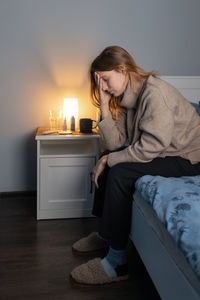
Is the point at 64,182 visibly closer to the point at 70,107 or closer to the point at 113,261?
the point at 70,107

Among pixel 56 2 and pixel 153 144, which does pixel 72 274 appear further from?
pixel 56 2

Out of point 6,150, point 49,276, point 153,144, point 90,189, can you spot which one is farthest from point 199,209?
point 6,150

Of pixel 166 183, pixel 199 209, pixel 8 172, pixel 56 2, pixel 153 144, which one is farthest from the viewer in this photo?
pixel 8 172

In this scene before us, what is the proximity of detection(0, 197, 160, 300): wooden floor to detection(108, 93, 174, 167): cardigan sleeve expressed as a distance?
1.59 ft

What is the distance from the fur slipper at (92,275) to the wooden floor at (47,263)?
0.02m

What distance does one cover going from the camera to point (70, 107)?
221 centimetres

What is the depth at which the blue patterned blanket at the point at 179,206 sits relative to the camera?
0.80 m

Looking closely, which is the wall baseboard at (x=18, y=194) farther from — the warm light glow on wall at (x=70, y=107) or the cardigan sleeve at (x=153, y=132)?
the cardigan sleeve at (x=153, y=132)

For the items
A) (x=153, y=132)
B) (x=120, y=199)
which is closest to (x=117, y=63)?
(x=153, y=132)

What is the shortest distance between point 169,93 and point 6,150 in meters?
1.33

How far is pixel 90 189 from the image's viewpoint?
1.99m

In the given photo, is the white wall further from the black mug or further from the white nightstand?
the white nightstand

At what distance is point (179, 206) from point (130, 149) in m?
0.44

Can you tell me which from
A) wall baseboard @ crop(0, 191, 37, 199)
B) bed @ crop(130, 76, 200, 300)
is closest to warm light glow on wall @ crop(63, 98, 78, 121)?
wall baseboard @ crop(0, 191, 37, 199)
